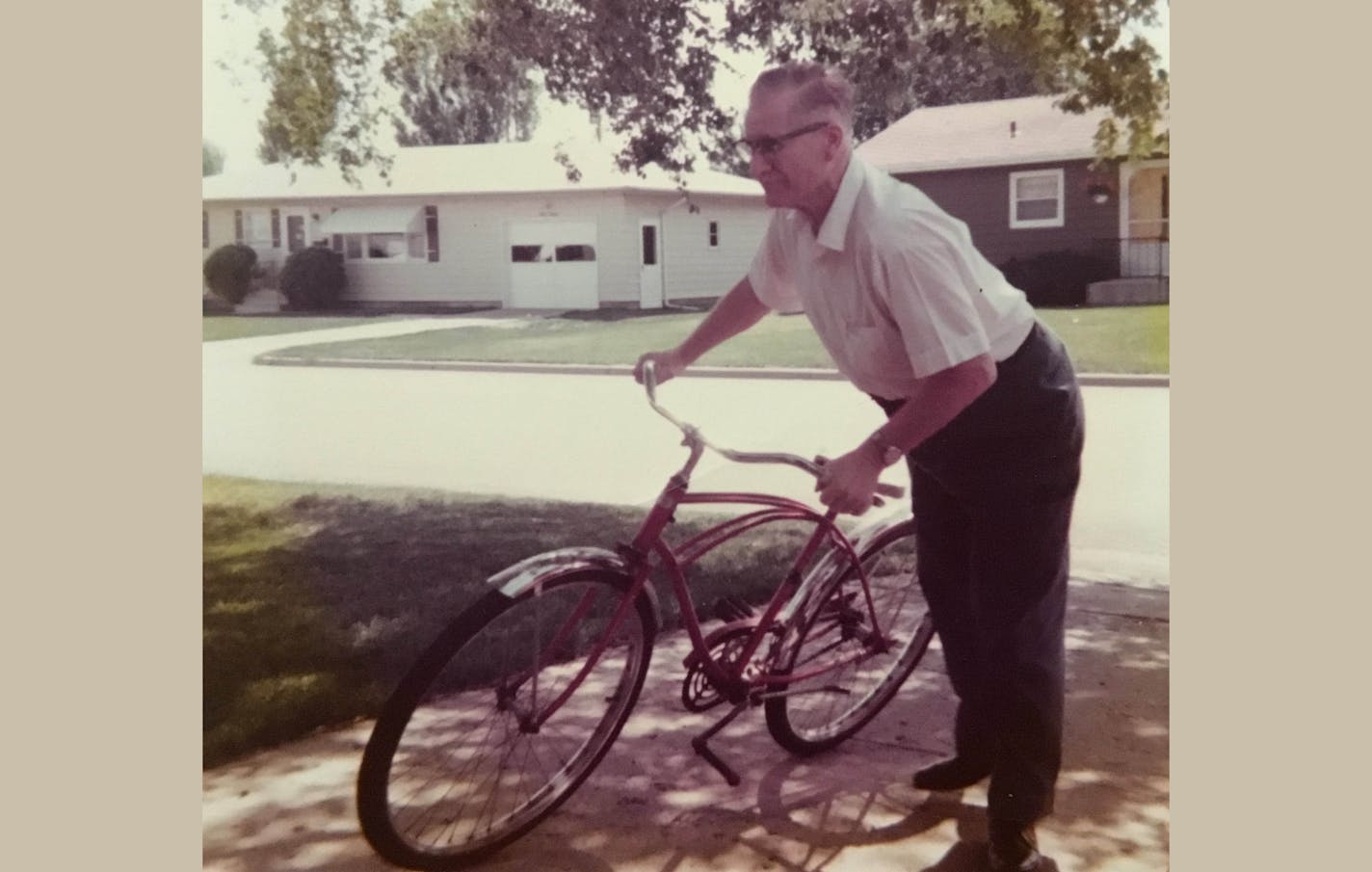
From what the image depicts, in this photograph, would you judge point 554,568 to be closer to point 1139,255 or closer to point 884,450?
point 884,450

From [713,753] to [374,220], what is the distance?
5.76 ft

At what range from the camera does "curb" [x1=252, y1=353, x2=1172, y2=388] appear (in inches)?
121

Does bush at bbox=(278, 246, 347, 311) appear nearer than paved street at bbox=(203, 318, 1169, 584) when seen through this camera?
No

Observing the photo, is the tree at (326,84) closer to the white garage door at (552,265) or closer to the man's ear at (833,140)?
the white garage door at (552,265)

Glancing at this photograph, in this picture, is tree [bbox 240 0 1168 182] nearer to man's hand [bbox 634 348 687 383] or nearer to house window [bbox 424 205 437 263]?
house window [bbox 424 205 437 263]

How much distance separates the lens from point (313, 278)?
11.8ft

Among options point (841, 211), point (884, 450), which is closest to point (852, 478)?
point (884, 450)

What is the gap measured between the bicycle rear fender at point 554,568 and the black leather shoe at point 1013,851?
3.08 ft

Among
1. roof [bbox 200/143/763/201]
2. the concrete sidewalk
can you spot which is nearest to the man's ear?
roof [bbox 200/143/763/201]

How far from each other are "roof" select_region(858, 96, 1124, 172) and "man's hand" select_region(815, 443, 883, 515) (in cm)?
98

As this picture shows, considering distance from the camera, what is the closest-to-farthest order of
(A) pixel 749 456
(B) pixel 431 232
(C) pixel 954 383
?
(C) pixel 954 383, (A) pixel 749 456, (B) pixel 431 232

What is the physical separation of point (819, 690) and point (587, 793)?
660 millimetres

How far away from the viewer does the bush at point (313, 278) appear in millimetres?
3492

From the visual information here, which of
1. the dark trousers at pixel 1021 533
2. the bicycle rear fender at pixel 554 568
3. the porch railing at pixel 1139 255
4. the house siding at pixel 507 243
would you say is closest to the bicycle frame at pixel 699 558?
the bicycle rear fender at pixel 554 568
